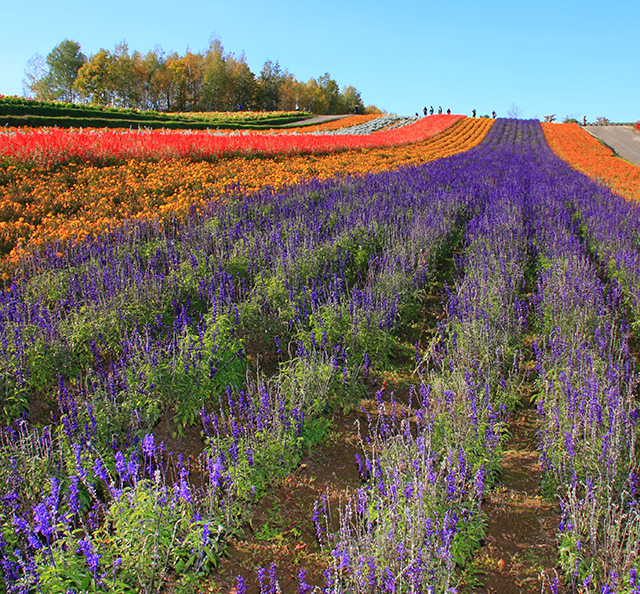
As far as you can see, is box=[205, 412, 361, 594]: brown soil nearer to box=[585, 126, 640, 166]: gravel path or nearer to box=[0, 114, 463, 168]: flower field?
box=[0, 114, 463, 168]: flower field

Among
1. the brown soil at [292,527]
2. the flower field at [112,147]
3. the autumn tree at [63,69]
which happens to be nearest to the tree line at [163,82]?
the autumn tree at [63,69]

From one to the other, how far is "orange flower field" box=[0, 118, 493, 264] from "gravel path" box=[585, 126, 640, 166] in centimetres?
2589

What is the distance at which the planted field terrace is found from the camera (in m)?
2.12

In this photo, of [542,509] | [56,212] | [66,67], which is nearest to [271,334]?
[542,509]

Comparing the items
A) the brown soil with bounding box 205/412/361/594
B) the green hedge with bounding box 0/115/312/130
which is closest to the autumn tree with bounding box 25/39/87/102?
the green hedge with bounding box 0/115/312/130

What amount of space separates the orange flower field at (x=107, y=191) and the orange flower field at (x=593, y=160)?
32.2 ft

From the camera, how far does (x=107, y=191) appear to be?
355 inches

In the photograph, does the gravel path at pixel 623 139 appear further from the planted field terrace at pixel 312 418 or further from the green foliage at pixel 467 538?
the green foliage at pixel 467 538

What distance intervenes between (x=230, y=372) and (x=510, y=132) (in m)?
43.0

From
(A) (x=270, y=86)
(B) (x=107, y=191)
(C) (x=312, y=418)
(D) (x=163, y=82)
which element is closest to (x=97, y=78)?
(D) (x=163, y=82)

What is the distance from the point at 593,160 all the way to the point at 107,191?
920 inches

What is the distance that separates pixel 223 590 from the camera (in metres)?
2.38

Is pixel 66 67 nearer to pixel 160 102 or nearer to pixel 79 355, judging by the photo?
pixel 160 102

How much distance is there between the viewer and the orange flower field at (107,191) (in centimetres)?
709
